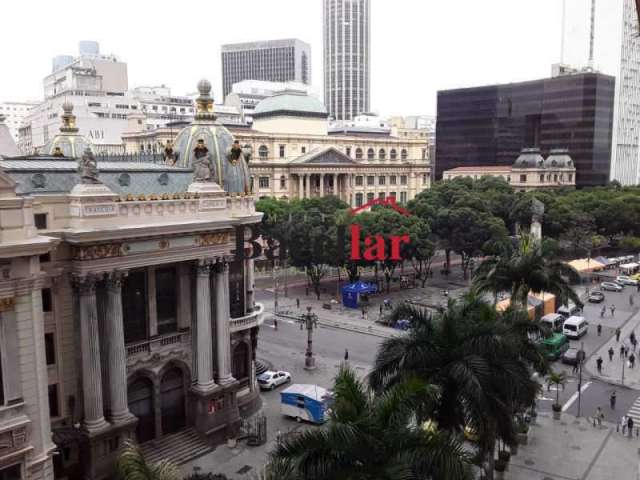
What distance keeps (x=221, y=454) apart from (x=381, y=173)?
11058 cm

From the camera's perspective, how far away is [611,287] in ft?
252

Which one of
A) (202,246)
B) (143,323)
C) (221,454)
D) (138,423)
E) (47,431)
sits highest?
(202,246)

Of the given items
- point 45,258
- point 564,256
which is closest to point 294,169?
point 564,256

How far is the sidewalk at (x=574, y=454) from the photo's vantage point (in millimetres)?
30922

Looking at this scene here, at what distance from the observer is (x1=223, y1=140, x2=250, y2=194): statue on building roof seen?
3566 cm

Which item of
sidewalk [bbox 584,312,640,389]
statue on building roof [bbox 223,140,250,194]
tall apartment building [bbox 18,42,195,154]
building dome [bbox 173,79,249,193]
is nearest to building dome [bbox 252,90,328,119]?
tall apartment building [bbox 18,42,195,154]

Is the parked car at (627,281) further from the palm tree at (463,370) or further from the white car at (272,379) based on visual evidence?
the palm tree at (463,370)

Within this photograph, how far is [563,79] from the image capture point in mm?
142875

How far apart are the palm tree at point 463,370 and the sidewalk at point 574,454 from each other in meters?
8.15

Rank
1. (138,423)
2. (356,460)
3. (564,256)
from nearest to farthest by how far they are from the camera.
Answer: (356,460), (138,423), (564,256)

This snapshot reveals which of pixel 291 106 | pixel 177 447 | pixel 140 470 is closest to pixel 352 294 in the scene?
pixel 177 447

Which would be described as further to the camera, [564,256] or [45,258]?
[564,256]

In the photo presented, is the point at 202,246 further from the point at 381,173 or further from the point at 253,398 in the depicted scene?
the point at 381,173

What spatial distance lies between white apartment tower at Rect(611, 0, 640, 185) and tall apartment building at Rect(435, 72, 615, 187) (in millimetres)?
13127
